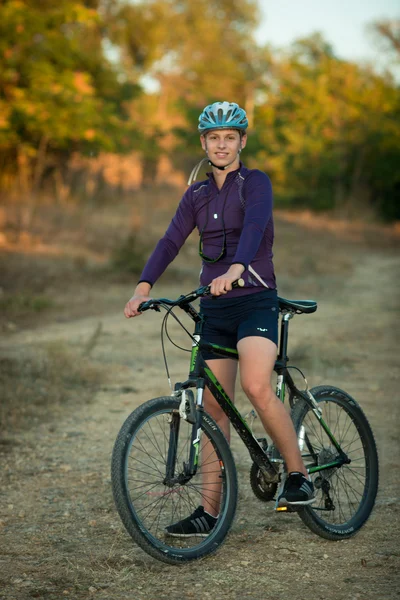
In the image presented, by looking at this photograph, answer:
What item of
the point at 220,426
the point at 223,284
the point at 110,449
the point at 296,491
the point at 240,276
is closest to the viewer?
the point at 223,284

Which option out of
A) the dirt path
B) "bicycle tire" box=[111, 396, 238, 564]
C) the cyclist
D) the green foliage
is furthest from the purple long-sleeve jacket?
the green foliage

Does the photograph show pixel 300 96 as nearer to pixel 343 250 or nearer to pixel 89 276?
pixel 343 250

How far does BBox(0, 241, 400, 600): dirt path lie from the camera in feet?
11.9

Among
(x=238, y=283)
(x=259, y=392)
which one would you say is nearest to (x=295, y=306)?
(x=259, y=392)

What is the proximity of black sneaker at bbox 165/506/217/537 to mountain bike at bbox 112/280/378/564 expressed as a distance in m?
0.03

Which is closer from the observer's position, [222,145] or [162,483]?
[162,483]

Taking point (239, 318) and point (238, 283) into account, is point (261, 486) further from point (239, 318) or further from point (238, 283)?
point (238, 283)

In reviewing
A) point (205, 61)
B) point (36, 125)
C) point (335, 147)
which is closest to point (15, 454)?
point (36, 125)

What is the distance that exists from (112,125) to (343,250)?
800 cm

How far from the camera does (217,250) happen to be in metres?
4.02

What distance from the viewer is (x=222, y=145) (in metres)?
4.06

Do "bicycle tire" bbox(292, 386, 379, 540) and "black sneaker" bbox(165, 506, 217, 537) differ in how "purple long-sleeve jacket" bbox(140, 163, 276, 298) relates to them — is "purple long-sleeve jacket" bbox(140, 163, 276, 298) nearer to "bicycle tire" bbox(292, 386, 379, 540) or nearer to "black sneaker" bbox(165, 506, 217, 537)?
"bicycle tire" bbox(292, 386, 379, 540)

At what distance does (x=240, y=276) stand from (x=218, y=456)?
847mm

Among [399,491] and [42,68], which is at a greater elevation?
[42,68]
